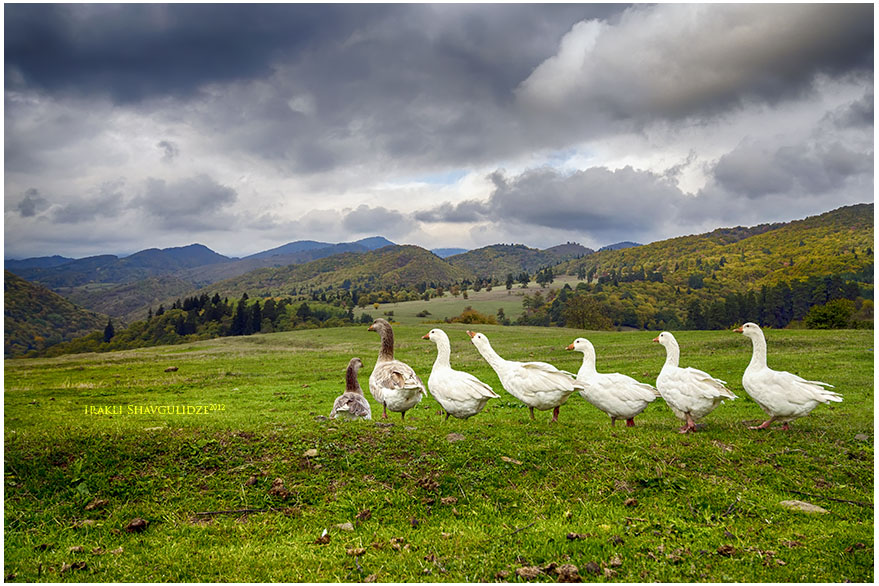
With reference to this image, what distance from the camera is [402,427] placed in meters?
11.5

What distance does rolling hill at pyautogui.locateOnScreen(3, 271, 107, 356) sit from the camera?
4190 inches

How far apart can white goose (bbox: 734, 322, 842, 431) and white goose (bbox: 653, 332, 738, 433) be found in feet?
3.13

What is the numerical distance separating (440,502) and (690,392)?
6.99 m

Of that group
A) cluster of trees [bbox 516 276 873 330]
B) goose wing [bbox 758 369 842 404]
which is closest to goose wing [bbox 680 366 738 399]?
goose wing [bbox 758 369 842 404]

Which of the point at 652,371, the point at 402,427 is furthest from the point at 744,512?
the point at 652,371

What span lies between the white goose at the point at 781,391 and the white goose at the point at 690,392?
3.13ft

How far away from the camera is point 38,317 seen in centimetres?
12225

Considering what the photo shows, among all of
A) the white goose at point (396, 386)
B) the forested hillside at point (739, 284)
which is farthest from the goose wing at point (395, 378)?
the forested hillside at point (739, 284)

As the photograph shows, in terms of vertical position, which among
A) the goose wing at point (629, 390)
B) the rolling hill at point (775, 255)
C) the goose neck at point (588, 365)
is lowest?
the goose wing at point (629, 390)

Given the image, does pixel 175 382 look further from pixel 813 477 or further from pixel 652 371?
pixel 813 477

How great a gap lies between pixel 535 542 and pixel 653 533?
1.77 metres

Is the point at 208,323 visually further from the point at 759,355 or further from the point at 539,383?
the point at 759,355

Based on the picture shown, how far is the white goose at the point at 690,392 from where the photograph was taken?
36.5 feet

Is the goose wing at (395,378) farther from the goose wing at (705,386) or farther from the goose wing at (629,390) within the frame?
the goose wing at (705,386)
